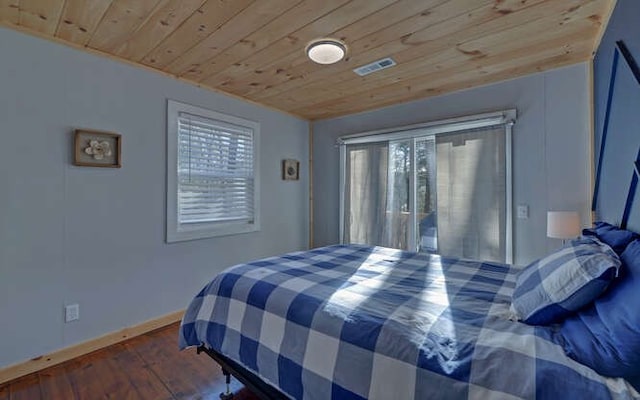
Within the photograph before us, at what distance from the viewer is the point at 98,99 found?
2398mm

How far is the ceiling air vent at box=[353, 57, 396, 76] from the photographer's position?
8.18 feet

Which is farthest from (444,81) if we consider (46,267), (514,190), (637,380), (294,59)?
(46,267)

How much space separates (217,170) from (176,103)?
0.75 meters


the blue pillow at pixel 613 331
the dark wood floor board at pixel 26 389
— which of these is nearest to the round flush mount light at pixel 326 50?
the blue pillow at pixel 613 331

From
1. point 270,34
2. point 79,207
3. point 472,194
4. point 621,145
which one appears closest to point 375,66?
point 270,34

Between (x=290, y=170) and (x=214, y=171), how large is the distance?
3.65ft

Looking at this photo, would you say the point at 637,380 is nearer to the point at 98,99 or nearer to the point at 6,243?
the point at 6,243

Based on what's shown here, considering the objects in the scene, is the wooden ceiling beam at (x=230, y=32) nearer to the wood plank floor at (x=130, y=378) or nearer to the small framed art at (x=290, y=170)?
the small framed art at (x=290, y=170)

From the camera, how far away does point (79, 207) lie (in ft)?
7.52

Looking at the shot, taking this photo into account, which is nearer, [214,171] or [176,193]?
[176,193]

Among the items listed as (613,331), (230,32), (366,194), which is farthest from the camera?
(366,194)

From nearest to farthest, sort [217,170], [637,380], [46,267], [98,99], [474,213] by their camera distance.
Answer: [637,380] < [46,267] < [98,99] < [474,213] < [217,170]

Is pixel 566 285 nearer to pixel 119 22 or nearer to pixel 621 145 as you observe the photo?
pixel 621 145

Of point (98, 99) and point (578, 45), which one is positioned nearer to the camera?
point (578, 45)
